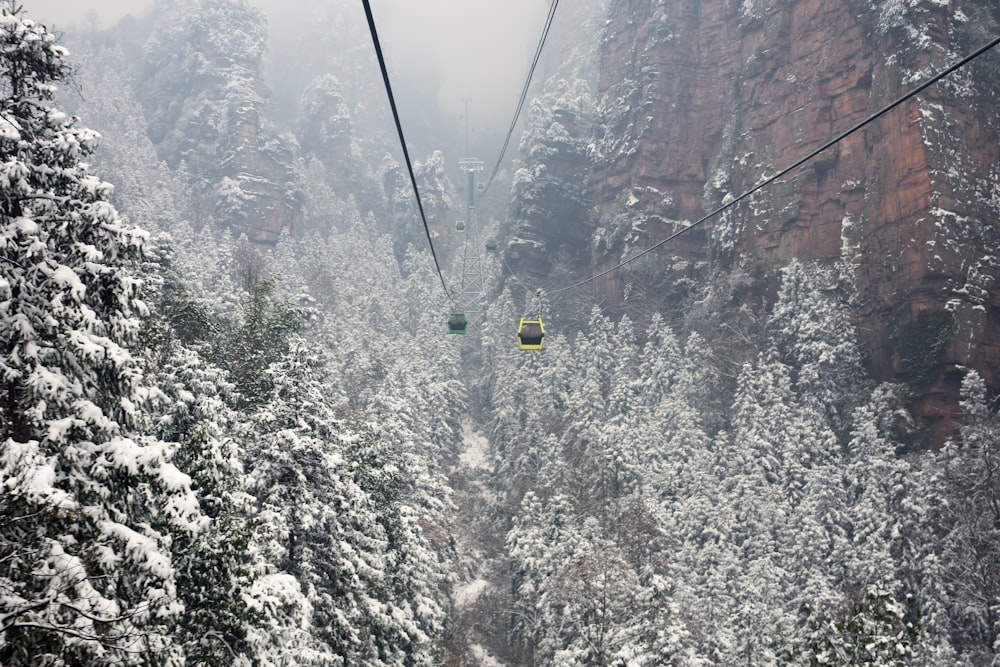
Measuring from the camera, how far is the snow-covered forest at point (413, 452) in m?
7.94

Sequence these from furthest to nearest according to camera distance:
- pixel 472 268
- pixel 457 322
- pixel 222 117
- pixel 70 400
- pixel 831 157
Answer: pixel 222 117
pixel 472 268
pixel 831 157
pixel 457 322
pixel 70 400

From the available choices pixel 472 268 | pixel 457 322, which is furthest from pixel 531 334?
pixel 472 268

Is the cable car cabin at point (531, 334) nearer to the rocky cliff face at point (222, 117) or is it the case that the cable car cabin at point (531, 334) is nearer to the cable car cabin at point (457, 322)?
the cable car cabin at point (457, 322)

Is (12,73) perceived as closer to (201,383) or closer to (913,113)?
(201,383)

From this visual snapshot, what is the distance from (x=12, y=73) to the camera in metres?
8.40

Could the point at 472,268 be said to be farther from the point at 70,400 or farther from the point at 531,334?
the point at 70,400

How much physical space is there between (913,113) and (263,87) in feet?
356

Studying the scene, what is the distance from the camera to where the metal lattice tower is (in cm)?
8600

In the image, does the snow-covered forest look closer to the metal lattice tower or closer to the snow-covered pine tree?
the snow-covered pine tree

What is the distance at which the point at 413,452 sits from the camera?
39.8 m

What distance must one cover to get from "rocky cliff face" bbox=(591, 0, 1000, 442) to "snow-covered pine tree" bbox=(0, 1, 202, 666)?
47.3m

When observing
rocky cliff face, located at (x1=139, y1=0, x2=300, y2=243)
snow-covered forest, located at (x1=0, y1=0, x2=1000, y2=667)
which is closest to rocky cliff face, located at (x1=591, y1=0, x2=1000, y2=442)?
snow-covered forest, located at (x1=0, y1=0, x2=1000, y2=667)

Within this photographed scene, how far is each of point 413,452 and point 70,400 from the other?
32676 mm

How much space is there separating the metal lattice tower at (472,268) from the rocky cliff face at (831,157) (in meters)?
18.4
